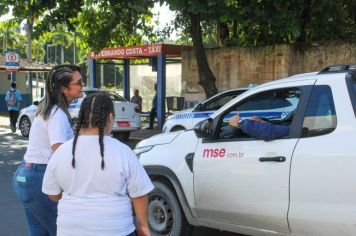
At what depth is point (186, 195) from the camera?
16.3ft

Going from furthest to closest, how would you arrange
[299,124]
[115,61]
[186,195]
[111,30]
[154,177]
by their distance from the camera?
[115,61] → [111,30] → [154,177] → [186,195] → [299,124]

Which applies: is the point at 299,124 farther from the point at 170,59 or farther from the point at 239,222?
the point at 170,59

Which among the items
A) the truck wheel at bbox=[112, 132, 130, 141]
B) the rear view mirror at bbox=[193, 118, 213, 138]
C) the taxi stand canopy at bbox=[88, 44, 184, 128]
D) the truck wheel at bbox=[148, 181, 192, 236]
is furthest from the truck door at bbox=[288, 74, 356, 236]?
the taxi stand canopy at bbox=[88, 44, 184, 128]

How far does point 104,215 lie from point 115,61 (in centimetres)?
1998

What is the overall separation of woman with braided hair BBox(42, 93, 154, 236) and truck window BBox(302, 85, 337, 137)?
1.80m

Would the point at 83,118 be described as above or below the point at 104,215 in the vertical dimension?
above

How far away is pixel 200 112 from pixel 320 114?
797 centimetres

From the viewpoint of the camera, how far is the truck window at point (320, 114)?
407 cm

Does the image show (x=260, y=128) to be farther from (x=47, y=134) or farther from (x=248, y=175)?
(x=47, y=134)

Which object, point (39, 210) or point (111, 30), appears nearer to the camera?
point (39, 210)

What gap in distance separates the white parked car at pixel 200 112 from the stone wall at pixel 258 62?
417cm

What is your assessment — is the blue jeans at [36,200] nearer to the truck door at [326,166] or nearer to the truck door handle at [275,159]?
the truck door handle at [275,159]

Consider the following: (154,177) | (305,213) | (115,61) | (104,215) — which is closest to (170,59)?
(115,61)

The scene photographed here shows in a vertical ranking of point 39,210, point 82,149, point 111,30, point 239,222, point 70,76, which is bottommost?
point 239,222
